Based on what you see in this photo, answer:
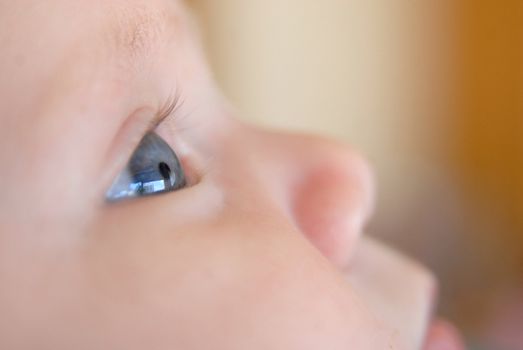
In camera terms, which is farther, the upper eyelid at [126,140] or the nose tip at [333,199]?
the nose tip at [333,199]

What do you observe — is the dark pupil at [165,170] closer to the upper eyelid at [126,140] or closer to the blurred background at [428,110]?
the upper eyelid at [126,140]

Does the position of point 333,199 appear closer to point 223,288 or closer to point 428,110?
point 223,288

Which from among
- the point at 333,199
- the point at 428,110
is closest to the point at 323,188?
the point at 333,199

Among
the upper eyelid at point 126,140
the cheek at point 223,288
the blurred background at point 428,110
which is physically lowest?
the blurred background at point 428,110

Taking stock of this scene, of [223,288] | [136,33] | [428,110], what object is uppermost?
[136,33]

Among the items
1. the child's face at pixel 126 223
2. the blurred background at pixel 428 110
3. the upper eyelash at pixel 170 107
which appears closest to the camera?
the child's face at pixel 126 223

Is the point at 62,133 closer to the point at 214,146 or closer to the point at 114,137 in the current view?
the point at 114,137

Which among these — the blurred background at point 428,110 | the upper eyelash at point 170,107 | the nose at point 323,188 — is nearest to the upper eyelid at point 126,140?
the upper eyelash at point 170,107
